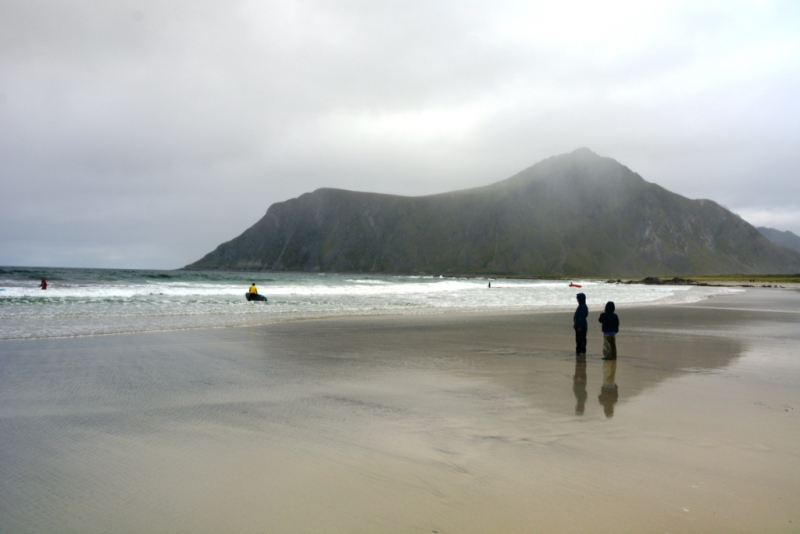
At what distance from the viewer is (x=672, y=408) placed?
707 centimetres

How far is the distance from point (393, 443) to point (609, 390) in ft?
14.5

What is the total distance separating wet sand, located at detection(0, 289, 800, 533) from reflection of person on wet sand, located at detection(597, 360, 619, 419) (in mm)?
59

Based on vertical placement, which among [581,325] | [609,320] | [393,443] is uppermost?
[609,320]

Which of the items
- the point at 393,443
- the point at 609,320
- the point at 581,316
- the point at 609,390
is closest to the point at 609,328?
the point at 609,320

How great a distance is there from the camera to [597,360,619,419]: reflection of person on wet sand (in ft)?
23.3

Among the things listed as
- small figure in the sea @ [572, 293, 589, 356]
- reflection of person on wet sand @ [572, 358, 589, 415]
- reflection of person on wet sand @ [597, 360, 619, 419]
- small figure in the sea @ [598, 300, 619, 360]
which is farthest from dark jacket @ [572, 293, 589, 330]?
reflection of person on wet sand @ [597, 360, 619, 419]

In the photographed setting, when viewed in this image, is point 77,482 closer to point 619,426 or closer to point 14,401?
point 14,401

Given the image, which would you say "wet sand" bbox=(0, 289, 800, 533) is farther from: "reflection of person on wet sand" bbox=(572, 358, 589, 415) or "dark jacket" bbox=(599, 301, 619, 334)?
"dark jacket" bbox=(599, 301, 619, 334)

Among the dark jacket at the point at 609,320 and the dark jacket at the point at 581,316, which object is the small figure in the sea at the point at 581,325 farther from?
the dark jacket at the point at 609,320

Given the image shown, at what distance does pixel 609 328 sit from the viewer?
35.9 ft

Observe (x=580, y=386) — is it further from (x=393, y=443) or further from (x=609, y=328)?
(x=393, y=443)

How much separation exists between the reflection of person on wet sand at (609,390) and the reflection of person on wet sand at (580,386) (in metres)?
0.26

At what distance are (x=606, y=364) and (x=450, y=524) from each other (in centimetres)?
812

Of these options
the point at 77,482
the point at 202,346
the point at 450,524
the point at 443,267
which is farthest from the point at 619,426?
the point at 443,267
